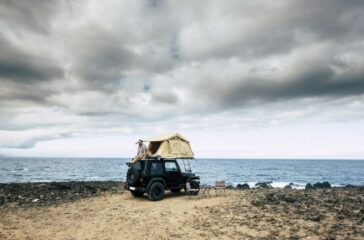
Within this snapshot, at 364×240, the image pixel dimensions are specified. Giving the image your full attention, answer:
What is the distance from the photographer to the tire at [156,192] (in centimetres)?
1566

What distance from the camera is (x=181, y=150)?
17.9 meters

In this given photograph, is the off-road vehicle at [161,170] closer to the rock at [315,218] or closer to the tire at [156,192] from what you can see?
the tire at [156,192]

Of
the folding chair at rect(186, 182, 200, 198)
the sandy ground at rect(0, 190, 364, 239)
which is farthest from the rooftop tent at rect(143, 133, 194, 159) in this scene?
the sandy ground at rect(0, 190, 364, 239)

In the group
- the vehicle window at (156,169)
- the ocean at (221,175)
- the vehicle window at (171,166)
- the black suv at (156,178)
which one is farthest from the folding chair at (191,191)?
the ocean at (221,175)

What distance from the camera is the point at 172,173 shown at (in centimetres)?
1686

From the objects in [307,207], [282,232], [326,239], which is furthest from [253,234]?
[307,207]

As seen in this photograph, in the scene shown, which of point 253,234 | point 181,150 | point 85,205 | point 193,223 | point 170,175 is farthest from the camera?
point 181,150

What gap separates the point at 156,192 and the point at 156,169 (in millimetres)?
1245

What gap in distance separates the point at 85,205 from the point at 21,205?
3413 millimetres

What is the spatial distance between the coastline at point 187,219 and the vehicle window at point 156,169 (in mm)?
1566

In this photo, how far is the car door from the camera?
54.6 ft

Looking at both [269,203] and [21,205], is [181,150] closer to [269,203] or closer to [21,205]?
[269,203]

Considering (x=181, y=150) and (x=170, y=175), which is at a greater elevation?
(x=181, y=150)

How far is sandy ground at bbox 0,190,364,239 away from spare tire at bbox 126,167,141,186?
54.2 inches
